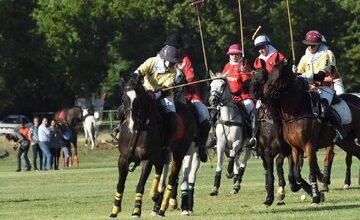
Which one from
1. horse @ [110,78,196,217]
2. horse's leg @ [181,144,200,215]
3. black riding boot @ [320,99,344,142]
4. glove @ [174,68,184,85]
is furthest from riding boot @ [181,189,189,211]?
black riding boot @ [320,99,344,142]

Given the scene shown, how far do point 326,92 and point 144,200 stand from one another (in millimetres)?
4356

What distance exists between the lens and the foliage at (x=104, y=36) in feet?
264

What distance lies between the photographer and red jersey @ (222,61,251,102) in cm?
2492

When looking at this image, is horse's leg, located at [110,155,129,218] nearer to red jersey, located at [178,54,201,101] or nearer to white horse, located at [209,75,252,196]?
red jersey, located at [178,54,201,101]

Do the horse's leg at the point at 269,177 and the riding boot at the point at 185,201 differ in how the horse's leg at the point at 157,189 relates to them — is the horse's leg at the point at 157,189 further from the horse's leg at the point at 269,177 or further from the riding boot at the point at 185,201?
the horse's leg at the point at 269,177

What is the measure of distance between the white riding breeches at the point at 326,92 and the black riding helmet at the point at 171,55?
118 inches

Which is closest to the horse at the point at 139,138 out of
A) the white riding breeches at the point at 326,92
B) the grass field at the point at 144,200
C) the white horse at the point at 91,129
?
the grass field at the point at 144,200

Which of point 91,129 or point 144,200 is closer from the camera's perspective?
point 144,200

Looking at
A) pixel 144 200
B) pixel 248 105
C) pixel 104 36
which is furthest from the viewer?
pixel 104 36

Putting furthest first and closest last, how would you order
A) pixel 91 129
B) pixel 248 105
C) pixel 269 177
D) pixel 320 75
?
pixel 91 129
pixel 248 105
pixel 320 75
pixel 269 177

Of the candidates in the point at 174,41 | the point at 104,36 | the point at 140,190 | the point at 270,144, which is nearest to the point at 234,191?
the point at 270,144

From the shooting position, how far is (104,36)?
84.1m

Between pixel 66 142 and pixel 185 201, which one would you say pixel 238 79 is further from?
pixel 66 142

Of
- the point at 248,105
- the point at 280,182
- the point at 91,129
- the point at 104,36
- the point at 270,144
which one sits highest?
the point at 104,36
